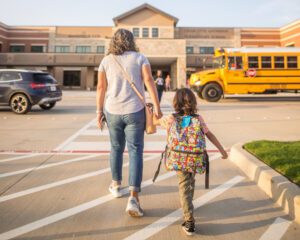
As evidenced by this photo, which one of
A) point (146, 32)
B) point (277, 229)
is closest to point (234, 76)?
point (277, 229)

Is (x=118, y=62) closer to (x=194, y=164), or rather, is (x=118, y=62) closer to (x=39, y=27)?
(x=194, y=164)

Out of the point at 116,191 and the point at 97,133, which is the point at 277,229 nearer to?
the point at 116,191

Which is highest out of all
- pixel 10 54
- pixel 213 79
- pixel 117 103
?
pixel 10 54

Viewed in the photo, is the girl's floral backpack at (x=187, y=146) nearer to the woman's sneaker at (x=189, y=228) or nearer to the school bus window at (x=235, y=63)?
the woman's sneaker at (x=189, y=228)

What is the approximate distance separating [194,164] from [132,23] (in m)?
41.6

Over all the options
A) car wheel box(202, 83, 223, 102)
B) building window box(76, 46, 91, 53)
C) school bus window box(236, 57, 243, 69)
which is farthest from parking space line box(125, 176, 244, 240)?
building window box(76, 46, 91, 53)

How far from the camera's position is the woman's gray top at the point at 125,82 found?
Answer: 311 cm

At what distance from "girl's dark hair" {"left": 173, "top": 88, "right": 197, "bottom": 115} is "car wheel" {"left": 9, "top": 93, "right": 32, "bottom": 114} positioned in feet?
32.2

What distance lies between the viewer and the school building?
38.2 metres

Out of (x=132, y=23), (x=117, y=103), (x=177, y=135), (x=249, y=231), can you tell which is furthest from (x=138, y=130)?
(x=132, y=23)

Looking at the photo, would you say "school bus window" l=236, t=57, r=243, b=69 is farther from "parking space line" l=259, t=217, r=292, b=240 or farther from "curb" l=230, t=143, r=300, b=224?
"parking space line" l=259, t=217, r=292, b=240

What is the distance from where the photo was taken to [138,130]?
10.2 feet

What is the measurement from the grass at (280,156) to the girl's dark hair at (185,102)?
161cm

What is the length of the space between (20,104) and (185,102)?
10.1 meters
